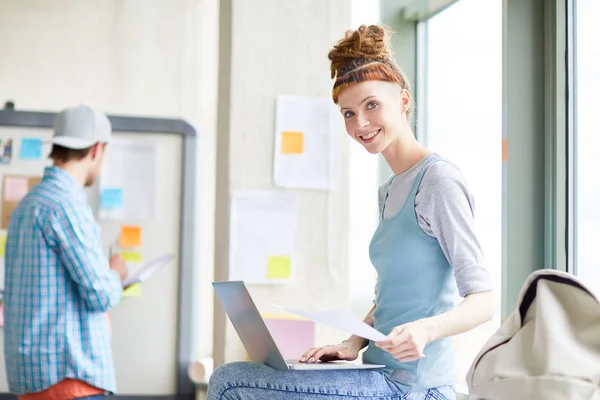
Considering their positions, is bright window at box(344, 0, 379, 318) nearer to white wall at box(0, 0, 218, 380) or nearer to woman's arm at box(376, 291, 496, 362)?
white wall at box(0, 0, 218, 380)

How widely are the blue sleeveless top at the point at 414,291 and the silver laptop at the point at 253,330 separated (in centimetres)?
A: 8

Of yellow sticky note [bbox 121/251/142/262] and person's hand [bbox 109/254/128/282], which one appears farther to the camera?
yellow sticky note [bbox 121/251/142/262]

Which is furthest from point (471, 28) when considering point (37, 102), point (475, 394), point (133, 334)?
point (37, 102)

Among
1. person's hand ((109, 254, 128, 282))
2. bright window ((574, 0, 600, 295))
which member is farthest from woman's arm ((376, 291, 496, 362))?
person's hand ((109, 254, 128, 282))

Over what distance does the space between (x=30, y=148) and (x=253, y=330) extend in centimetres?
202

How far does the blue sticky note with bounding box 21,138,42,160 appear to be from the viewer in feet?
10.1

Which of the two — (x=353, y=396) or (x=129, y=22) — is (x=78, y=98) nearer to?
(x=129, y=22)

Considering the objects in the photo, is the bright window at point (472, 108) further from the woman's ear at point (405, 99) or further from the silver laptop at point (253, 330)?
the silver laptop at point (253, 330)

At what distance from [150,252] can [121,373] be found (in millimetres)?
501

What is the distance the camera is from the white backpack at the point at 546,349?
35.4 inches

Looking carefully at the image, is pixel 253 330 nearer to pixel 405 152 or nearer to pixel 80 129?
pixel 405 152

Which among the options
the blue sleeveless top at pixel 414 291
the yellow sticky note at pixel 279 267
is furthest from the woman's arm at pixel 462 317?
the yellow sticky note at pixel 279 267

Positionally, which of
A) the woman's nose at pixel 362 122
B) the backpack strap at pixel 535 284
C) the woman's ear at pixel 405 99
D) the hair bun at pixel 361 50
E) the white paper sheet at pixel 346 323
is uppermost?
the hair bun at pixel 361 50

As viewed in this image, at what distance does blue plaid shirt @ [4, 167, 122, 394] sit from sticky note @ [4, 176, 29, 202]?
87 centimetres
